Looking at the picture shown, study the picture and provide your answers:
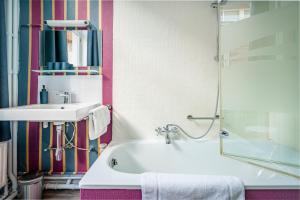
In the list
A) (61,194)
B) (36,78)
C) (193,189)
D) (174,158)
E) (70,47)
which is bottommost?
(61,194)

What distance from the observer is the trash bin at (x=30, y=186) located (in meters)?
1.87

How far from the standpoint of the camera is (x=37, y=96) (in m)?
2.15

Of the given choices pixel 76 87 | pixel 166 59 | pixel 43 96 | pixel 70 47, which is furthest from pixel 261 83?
pixel 43 96

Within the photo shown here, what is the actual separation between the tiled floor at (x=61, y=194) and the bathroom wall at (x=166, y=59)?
1.07 meters

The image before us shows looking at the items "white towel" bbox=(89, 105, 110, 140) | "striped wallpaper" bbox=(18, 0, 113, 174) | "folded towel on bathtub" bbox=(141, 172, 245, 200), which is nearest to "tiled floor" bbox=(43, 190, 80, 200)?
"striped wallpaper" bbox=(18, 0, 113, 174)

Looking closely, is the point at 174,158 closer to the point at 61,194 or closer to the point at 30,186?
the point at 61,194

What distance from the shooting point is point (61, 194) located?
1.99 metres

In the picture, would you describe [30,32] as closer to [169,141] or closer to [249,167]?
[169,141]

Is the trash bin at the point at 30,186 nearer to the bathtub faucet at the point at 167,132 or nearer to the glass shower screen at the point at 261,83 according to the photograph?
the bathtub faucet at the point at 167,132

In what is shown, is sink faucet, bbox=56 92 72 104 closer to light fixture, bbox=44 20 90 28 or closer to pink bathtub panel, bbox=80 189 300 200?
light fixture, bbox=44 20 90 28

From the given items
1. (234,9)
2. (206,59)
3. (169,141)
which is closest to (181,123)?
(169,141)

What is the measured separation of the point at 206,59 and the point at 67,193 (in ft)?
7.00

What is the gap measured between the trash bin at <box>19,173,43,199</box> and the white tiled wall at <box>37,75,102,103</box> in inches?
32.8

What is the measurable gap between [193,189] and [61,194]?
61.2 inches
